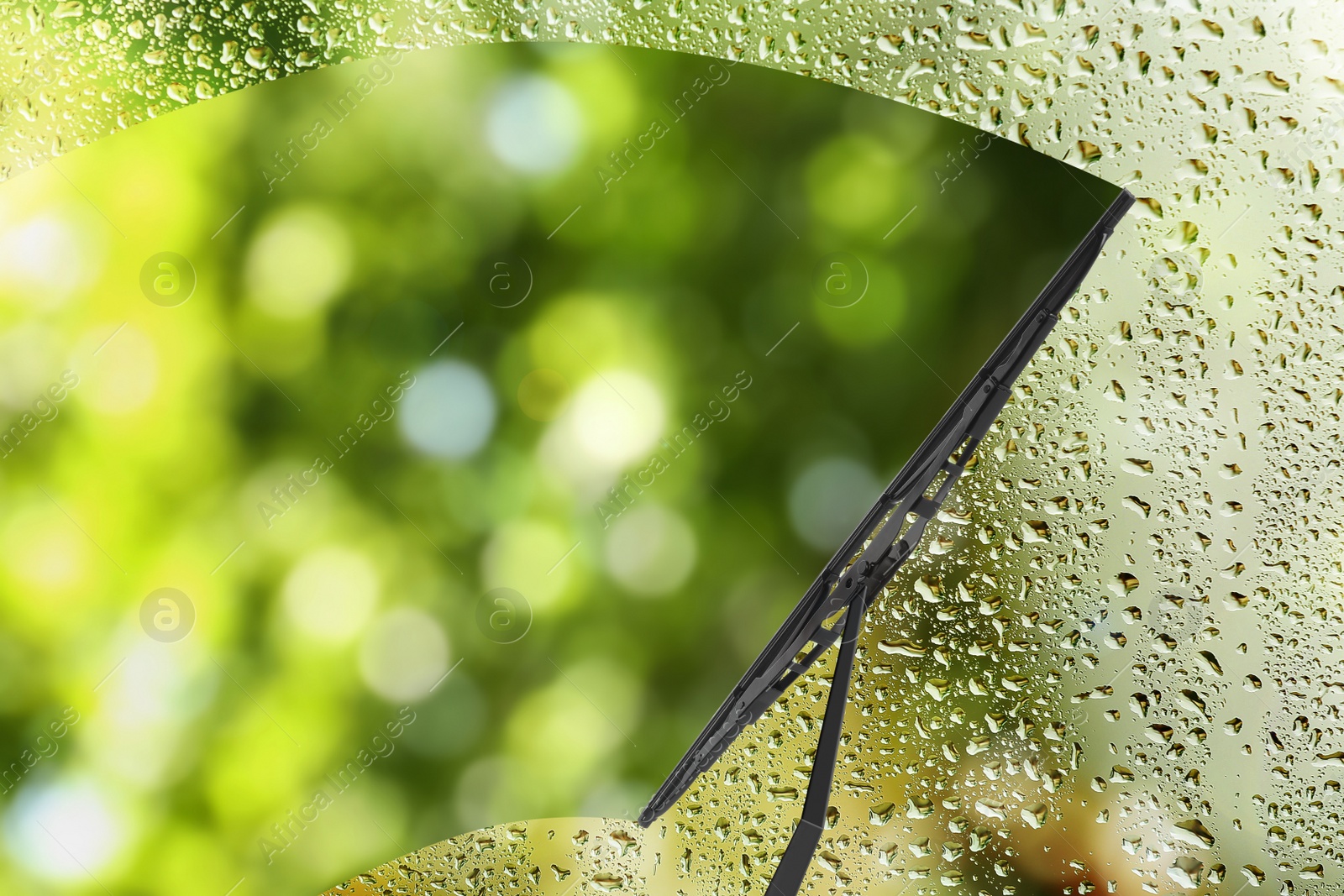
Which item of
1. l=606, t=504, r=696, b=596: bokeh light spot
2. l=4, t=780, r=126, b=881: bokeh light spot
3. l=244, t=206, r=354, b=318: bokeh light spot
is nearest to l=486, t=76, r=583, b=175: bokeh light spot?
l=244, t=206, r=354, b=318: bokeh light spot

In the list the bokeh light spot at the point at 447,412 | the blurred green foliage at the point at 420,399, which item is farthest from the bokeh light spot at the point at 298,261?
the bokeh light spot at the point at 447,412

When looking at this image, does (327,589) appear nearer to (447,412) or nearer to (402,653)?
(402,653)

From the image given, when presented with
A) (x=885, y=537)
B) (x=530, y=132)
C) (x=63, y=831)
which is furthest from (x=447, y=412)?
(x=63, y=831)

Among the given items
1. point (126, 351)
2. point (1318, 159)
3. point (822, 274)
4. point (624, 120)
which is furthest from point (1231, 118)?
point (126, 351)

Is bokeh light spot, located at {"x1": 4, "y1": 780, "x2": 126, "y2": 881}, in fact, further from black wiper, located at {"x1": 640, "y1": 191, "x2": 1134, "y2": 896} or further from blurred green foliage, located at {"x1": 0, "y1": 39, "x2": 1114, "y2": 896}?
black wiper, located at {"x1": 640, "y1": 191, "x2": 1134, "y2": 896}

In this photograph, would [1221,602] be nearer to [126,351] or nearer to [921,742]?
[921,742]

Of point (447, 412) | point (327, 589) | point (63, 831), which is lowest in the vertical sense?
point (63, 831)
